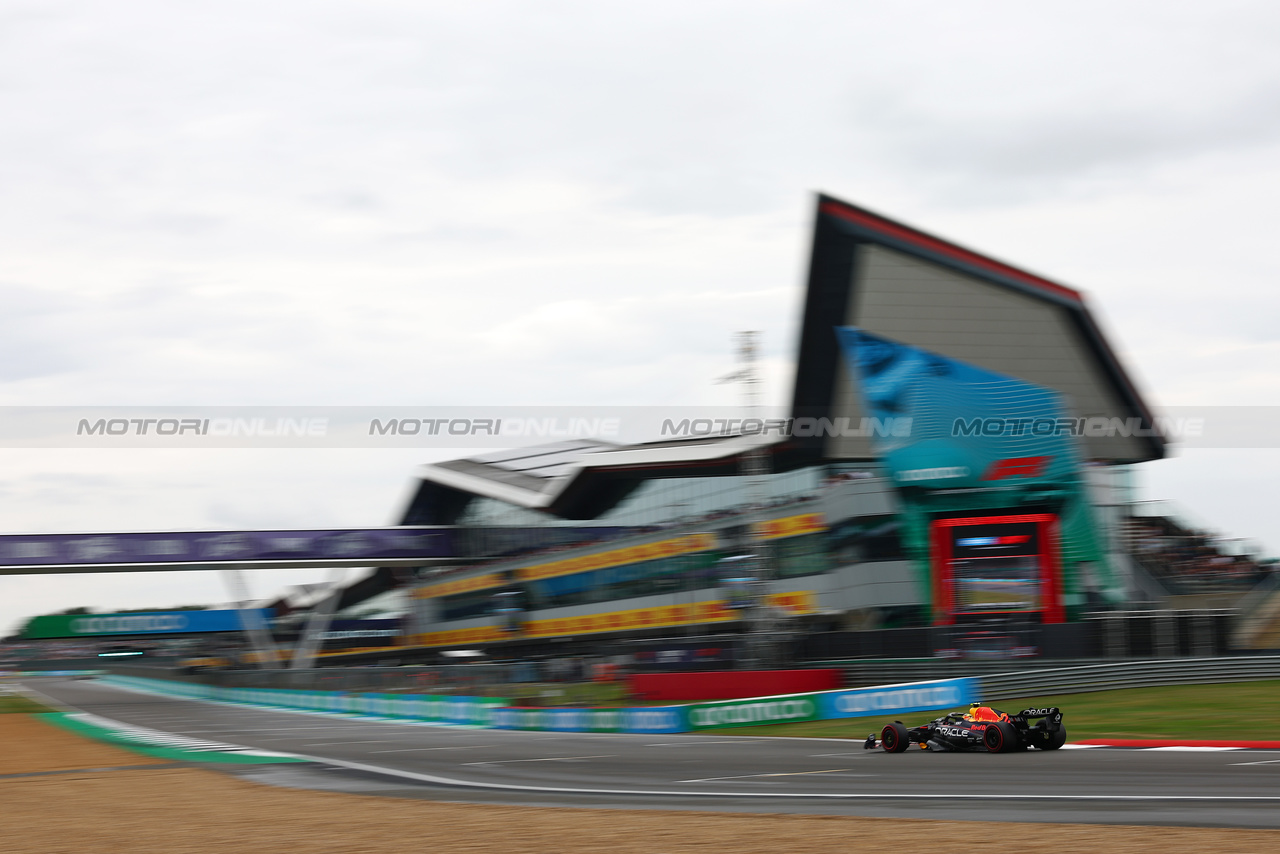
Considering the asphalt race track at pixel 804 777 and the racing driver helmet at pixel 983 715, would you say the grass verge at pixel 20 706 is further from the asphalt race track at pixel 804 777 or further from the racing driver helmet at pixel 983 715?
the racing driver helmet at pixel 983 715

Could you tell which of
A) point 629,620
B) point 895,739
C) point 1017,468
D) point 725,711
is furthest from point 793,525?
point 895,739

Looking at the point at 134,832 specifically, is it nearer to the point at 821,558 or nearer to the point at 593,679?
the point at 593,679

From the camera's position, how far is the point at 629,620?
55.1 metres

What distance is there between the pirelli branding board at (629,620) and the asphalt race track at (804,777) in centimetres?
2209

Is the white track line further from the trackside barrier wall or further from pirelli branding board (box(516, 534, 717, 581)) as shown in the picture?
pirelli branding board (box(516, 534, 717, 581))

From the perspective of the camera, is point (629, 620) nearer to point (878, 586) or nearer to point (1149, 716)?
point (878, 586)

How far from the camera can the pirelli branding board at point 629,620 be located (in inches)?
1780

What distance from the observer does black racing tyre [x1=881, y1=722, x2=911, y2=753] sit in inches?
615

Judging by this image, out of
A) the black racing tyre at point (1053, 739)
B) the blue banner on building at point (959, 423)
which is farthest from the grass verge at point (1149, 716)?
the blue banner on building at point (959, 423)

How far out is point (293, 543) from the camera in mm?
55750

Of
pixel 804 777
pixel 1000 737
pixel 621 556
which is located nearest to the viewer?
pixel 804 777

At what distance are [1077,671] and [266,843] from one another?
21.7m

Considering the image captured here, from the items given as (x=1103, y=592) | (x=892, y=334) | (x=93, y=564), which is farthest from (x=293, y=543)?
(x=1103, y=592)

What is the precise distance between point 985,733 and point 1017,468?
25.5 meters
